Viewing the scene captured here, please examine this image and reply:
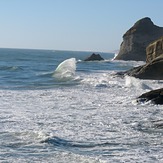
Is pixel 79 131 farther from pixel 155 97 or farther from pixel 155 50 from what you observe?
pixel 155 50

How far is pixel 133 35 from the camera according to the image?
296ft

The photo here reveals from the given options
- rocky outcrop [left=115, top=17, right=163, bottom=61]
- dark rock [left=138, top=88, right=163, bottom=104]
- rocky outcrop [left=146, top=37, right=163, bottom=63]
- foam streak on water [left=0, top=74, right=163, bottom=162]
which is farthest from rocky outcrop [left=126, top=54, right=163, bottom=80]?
rocky outcrop [left=115, top=17, right=163, bottom=61]

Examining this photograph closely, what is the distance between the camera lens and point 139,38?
89.8 metres

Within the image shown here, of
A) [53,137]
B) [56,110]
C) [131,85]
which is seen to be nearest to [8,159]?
[53,137]

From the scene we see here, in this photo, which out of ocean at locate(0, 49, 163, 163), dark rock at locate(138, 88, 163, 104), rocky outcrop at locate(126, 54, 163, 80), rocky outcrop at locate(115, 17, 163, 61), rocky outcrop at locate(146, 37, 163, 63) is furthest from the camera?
rocky outcrop at locate(115, 17, 163, 61)

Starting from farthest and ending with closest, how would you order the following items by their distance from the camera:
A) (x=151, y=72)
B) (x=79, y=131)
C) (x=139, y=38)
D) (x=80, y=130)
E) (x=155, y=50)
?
1. (x=139, y=38)
2. (x=155, y=50)
3. (x=151, y=72)
4. (x=80, y=130)
5. (x=79, y=131)

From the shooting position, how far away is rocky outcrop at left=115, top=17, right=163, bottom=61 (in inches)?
3501

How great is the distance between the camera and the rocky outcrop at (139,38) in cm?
8894

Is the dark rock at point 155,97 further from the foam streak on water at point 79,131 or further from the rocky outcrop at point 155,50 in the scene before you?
the rocky outcrop at point 155,50

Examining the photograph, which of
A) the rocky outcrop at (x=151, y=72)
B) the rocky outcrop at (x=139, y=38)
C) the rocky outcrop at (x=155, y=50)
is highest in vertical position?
the rocky outcrop at (x=139, y=38)

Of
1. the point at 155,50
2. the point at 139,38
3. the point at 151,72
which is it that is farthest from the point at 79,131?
the point at 139,38

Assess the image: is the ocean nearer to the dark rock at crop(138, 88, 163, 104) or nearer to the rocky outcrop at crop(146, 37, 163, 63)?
the dark rock at crop(138, 88, 163, 104)

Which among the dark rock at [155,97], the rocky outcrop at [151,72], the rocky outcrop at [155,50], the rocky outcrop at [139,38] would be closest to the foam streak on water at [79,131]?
the dark rock at [155,97]

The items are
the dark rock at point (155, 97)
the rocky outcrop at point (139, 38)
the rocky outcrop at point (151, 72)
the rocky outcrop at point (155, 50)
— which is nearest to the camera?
the dark rock at point (155, 97)
